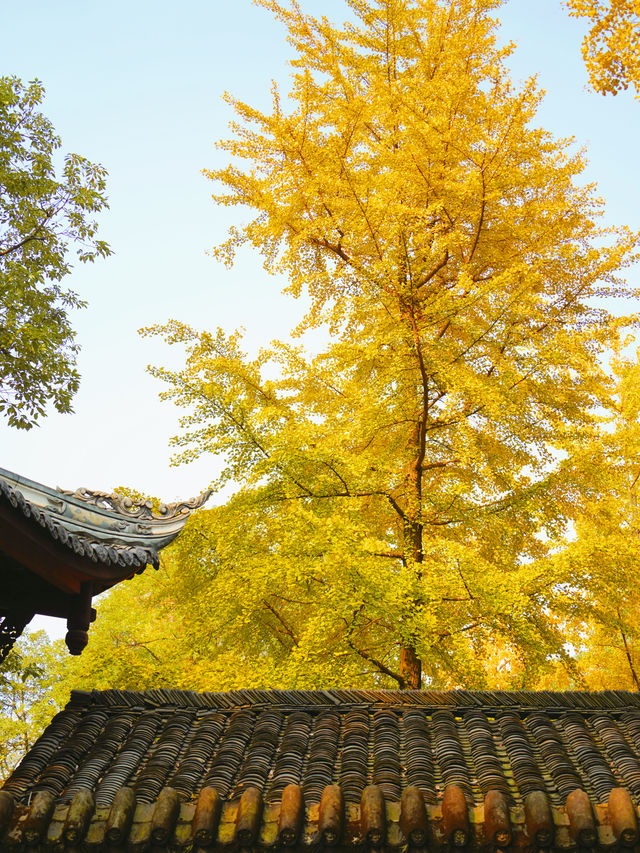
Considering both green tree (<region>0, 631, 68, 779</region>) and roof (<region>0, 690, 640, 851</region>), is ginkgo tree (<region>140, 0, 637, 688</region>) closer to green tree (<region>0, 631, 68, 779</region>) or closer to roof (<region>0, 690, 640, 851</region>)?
roof (<region>0, 690, 640, 851</region>)

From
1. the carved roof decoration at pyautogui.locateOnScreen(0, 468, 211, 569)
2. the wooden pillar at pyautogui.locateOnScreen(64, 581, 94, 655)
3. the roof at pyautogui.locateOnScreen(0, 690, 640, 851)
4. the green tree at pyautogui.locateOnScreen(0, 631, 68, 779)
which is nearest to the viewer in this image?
the roof at pyautogui.locateOnScreen(0, 690, 640, 851)

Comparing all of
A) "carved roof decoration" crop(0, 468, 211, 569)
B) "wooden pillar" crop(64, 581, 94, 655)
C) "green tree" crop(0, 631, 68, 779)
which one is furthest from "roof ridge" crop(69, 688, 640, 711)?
"green tree" crop(0, 631, 68, 779)

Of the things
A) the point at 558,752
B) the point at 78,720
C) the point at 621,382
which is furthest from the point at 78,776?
the point at 621,382

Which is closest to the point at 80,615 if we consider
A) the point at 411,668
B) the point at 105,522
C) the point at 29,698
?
the point at 105,522

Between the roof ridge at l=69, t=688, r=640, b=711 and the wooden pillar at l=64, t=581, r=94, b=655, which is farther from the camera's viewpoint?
the wooden pillar at l=64, t=581, r=94, b=655

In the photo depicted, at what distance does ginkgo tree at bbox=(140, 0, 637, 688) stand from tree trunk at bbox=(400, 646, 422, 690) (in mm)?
28

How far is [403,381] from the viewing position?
9.03m

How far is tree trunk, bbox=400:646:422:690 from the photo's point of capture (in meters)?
8.11

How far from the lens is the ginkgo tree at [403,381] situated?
759 cm

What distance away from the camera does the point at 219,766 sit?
12.3 ft

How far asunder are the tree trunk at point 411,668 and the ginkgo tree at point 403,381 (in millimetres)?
28

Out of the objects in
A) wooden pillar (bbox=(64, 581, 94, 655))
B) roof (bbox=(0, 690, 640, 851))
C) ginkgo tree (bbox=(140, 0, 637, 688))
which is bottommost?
roof (bbox=(0, 690, 640, 851))

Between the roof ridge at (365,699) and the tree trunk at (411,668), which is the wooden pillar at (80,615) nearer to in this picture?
the roof ridge at (365,699)

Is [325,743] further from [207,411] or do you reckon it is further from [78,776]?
[207,411]
